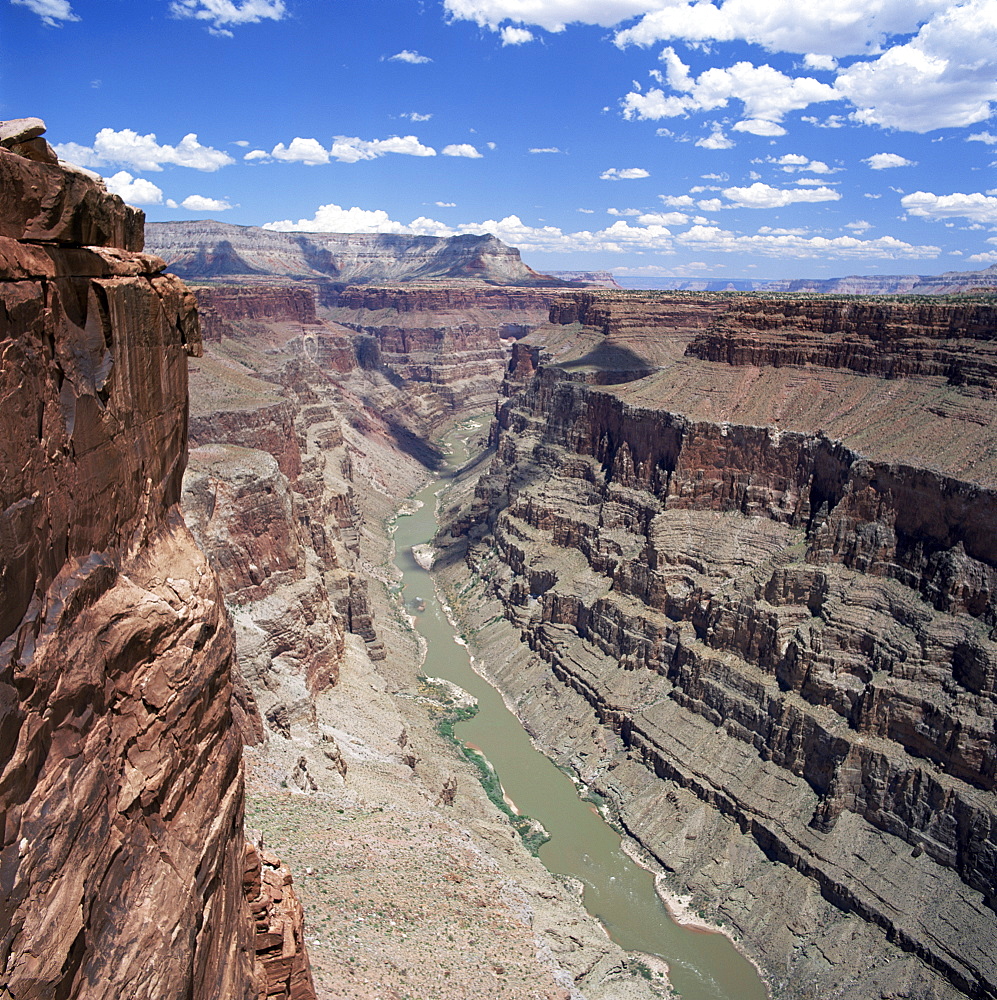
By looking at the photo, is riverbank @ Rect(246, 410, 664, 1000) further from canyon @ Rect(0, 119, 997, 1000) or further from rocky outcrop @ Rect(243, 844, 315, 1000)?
rocky outcrop @ Rect(243, 844, 315, 1000)

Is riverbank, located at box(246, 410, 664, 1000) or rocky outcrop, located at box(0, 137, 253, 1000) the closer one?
rocky outcrop, located at box(0, 137, 253, 1000)

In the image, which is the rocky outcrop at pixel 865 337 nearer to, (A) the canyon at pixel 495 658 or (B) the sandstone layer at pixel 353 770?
(A) the canyon at pixel 495 658

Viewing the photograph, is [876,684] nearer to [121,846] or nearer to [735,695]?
[735,695]

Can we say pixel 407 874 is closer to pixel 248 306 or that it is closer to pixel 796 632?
pixel 796 632

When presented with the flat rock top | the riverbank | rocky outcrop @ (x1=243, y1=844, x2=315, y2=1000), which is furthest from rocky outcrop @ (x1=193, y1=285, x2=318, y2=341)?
the flat rock top

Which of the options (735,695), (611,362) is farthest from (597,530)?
(611,362)

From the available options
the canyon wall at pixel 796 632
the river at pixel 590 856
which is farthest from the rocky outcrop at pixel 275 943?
the canyon wall at pixel 796 632
